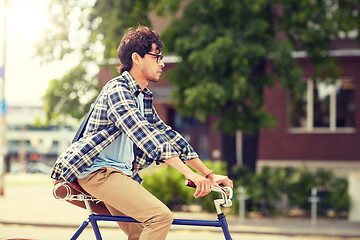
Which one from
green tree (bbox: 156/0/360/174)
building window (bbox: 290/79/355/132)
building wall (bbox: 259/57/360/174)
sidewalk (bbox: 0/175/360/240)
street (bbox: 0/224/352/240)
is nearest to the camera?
street (bbox: 0/224/352/240)

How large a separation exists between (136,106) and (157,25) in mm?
22472

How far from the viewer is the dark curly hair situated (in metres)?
3.41

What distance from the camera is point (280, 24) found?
15.5m

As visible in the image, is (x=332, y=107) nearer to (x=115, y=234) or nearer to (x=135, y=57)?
→ (x=115, y=234)

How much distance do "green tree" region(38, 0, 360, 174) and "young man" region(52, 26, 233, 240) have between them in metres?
10.1

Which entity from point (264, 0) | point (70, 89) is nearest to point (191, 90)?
point (264, 0)

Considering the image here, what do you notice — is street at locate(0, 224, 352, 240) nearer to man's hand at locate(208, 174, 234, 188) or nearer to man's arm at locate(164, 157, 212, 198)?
man's hand at locate(208, 174, 234, 188)

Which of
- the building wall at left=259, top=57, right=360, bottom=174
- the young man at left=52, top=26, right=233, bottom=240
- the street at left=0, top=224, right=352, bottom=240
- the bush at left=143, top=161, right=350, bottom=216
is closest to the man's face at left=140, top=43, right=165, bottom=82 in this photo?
the young man at left=52, top=26, right=233, bottom=240

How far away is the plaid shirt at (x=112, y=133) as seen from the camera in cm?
312

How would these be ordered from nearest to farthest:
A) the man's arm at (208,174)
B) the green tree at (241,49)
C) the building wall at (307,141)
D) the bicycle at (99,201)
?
the bicycle at (99,201) → the man's arm at (208,174) → the green tree at (241,49) → the building wall at (307,141)

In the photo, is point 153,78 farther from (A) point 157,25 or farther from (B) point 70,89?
(A) point 157,25

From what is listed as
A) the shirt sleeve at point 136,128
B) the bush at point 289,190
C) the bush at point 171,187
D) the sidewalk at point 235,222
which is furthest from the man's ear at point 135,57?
the bush at point 171,187

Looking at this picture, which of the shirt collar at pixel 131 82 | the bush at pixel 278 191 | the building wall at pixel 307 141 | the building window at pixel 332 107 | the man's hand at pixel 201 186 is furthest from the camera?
the building window at pixel 332 107

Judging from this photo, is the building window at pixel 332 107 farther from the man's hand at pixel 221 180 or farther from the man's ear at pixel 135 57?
the man's ear at pixel 135 57
